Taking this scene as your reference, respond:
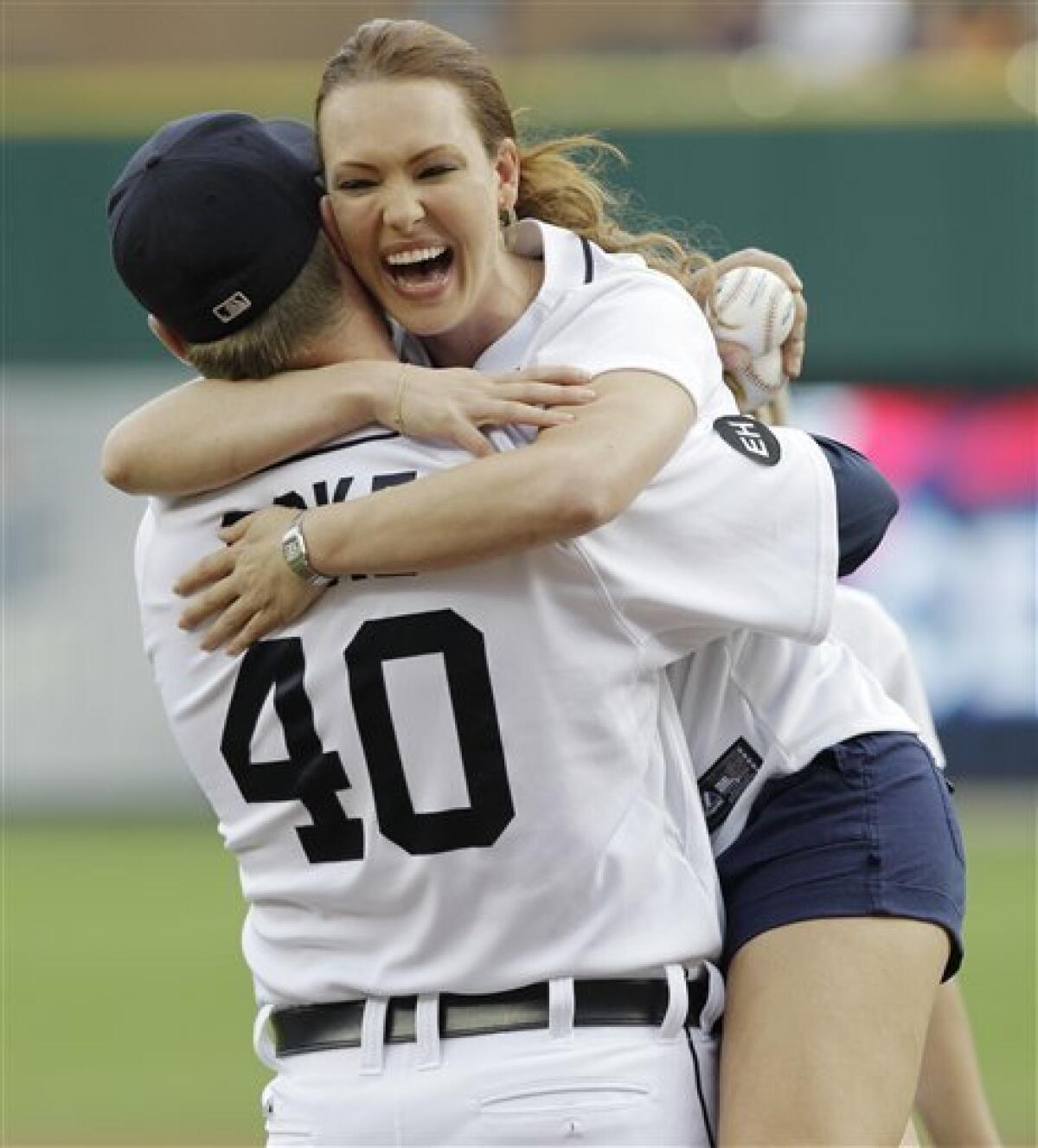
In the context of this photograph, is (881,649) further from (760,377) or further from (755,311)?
(755,311)

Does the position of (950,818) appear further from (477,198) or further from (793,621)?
(477,198)

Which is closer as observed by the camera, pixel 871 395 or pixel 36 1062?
pixel 36 1062

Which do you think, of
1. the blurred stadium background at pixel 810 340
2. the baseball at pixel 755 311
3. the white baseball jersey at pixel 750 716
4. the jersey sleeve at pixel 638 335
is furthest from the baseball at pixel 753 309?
the blurred stadium background at pixel 810 340

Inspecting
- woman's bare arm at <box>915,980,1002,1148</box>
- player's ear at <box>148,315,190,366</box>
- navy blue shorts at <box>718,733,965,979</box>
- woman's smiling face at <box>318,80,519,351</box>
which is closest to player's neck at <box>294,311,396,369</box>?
woman's smiling face at <box>318,80,519,351</box>

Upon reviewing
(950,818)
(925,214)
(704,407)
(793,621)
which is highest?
(925,214)

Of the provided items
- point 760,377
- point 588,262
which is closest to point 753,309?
point 760,377

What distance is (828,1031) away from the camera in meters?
2.63

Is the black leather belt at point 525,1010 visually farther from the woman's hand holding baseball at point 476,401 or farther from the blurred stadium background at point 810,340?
the blurred stadium background at point 810,340

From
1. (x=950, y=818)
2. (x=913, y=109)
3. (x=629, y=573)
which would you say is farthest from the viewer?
(x=913, y=109)

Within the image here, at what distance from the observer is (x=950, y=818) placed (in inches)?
114

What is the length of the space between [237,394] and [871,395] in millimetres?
10744

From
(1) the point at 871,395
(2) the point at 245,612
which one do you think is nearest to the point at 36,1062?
(2) the point at 245,612

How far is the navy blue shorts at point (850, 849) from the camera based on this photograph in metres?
2.74

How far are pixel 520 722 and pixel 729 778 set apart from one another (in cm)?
32
